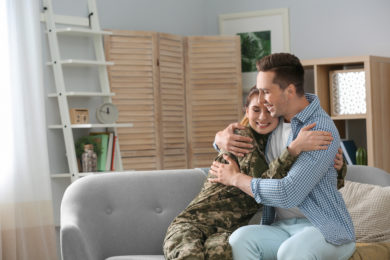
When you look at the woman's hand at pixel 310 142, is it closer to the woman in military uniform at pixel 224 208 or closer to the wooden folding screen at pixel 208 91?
the woman in military uniform at pixel 224 208

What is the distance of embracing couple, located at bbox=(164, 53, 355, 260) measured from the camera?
231 centimetres

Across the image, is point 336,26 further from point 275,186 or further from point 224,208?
point 275,186

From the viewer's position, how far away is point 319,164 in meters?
2.30

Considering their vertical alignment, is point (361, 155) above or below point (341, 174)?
below

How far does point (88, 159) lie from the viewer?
4.21 m

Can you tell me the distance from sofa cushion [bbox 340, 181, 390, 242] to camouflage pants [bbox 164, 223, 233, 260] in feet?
2.15

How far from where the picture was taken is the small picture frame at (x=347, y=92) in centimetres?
446

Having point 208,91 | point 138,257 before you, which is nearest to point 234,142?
point 138,257

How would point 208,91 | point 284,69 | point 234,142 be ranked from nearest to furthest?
point 284,69 < point 234,142 < point 208,91

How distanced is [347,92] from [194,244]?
242 centimetres

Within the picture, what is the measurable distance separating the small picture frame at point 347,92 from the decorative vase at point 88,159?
1708 millimetres

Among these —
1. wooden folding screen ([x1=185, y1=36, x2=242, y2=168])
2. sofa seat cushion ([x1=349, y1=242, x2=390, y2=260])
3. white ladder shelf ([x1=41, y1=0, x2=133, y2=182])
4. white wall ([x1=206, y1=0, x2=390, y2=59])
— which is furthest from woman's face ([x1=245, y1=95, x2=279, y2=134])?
white wall ([x1=206, y1=0, x2=390, y2=59])

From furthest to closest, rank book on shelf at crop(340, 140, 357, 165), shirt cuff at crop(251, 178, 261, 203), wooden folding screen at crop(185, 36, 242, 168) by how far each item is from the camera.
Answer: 1. wooden folding screen at crop(185, 36, 242, 168)
2. book on shelf at crop(340, 140, 357, 165)
3. shirt cuff at crop(251, 178, 261, 203)

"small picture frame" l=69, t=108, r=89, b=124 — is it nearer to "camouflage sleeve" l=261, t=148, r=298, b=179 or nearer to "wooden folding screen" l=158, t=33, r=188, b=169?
"wooden folding screen" l=158, t=33, r=188, b=169
